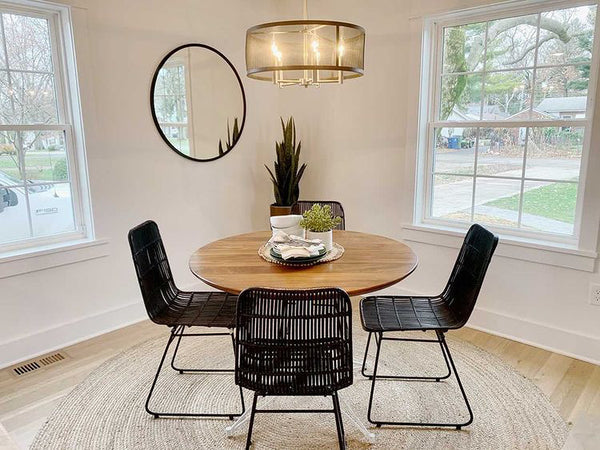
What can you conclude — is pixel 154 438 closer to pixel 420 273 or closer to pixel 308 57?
pixel 308 57

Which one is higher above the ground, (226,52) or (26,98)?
(226,52)

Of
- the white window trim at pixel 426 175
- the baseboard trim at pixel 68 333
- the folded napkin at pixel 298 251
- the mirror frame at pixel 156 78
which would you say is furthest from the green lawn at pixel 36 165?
the white window trim at pixel 426 175

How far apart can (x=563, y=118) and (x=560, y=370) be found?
58.1 inches

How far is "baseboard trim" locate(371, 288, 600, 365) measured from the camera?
268 centimetres

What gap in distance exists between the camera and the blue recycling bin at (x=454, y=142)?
3188 mm

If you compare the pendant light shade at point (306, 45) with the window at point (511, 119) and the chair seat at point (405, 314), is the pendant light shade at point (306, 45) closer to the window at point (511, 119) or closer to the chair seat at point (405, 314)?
the chair seat at point (405, 314)

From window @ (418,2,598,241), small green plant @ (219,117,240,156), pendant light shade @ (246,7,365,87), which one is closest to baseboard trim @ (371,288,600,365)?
window @ (418,2,598,241)

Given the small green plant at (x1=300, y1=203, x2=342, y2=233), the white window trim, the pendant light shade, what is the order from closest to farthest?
the pendant light shade, the small green plant at (x1=300, y1=203, x2=342, y2=233), the white window trim

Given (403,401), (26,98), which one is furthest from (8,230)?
(403,401)

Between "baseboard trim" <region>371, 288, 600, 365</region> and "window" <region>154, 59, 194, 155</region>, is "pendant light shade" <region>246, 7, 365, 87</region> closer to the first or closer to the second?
"window" <region>154, 59, 194, 155</region>

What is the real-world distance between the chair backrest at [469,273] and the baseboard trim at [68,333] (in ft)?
7.17

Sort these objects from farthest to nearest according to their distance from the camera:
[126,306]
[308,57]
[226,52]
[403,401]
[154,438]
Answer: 1. [226,52]
2. [126,306]
3. [403,401]
4. [154,438]
5. [308,57]

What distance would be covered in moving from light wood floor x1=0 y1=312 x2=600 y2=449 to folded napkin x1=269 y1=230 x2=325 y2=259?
133 centimetres

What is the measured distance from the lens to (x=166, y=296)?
2348mm
